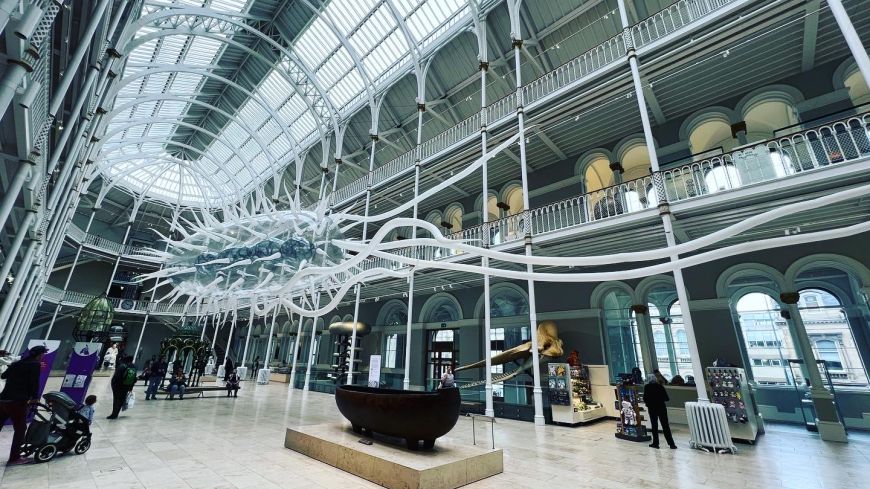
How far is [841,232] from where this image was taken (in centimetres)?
113

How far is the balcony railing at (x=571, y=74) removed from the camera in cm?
786

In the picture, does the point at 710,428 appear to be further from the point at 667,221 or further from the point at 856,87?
the point at 856,87

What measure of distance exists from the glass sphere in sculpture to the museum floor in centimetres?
215

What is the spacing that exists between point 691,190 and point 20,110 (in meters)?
11.5

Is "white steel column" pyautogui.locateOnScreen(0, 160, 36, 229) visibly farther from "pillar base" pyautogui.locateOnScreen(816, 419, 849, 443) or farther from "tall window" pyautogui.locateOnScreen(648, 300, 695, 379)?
"pillar base" pyautogui.locateOnScreen(816, 419, 849, 443)

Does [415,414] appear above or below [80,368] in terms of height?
below

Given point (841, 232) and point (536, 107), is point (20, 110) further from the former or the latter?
point (536, 107)

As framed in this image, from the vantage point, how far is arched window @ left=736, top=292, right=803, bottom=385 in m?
9.01

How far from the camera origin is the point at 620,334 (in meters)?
10.4

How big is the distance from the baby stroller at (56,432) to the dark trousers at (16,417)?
8cm

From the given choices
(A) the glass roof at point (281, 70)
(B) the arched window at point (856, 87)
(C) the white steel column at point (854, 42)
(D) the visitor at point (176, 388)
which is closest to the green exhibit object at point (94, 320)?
(D) the visitor at point (176, 388)

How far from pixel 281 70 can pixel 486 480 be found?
16.6m

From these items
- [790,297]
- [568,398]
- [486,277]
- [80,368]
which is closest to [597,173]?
[790,297]

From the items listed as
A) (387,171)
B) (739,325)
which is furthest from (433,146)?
(739,325)
